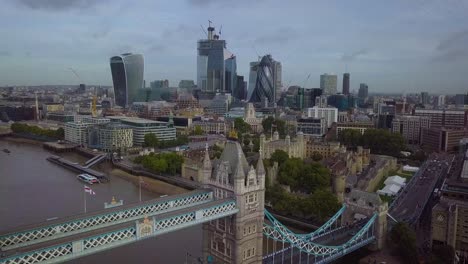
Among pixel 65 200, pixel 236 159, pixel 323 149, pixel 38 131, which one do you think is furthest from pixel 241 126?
pixel 236 159

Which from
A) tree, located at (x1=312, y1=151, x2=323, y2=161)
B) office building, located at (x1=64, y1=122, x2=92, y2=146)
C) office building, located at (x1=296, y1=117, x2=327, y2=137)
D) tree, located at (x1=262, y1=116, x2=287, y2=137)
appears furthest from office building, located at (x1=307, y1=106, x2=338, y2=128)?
office building, located at (x1=64, y1=122, x2=92, y2=146)

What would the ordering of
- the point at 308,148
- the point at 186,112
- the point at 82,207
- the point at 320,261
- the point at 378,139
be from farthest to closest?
the point at 186,112, the point at 378,139, the point at 308,148, the point at 82,207, the point at 320,261

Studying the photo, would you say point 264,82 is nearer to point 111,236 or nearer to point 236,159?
point 236,159

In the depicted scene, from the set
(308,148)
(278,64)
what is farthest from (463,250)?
(278,64)

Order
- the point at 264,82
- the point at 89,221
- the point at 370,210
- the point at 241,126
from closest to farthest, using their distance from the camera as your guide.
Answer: the point at 89,221 → the point at 370,210 → the point at 241,126 → the point at 264,82

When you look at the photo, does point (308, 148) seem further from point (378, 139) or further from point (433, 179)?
point (433, 179)

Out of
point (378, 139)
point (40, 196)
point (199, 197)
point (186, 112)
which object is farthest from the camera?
point (186, 112)

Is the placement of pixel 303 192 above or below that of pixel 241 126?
below
